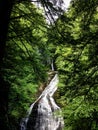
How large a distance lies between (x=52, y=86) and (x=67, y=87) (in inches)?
1005

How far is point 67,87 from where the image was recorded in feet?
23.6

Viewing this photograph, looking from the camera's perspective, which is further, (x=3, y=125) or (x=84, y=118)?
(x=84, y=118)

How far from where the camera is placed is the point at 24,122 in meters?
26.0

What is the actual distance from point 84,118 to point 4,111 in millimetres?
12419

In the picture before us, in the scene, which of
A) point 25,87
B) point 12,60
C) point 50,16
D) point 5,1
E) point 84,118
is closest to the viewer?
point 5,1

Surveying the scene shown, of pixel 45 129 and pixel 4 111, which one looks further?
pixel 45 129

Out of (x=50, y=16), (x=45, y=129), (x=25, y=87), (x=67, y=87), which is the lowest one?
(x=45, y=129)

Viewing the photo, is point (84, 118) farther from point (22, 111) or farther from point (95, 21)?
point (95, 21)

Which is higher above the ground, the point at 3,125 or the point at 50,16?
the point at 50,16

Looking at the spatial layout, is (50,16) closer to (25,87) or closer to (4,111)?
(4,111)

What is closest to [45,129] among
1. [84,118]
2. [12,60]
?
[84,118]

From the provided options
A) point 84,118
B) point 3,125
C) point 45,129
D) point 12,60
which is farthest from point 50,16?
point 45,129

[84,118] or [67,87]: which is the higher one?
[67,87]

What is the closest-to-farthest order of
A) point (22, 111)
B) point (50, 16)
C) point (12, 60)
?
point (50, 16)
point (12, 60)
point (22, 111)
